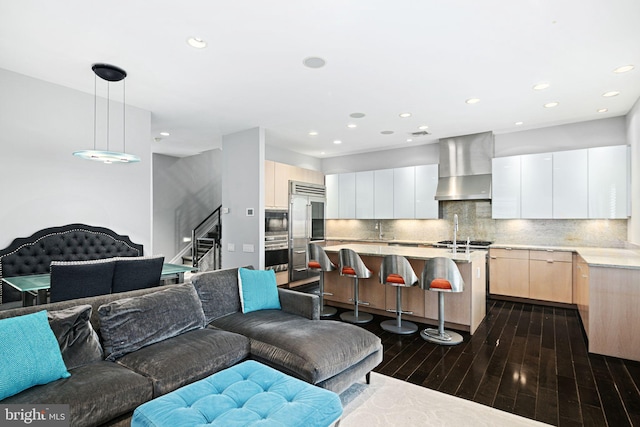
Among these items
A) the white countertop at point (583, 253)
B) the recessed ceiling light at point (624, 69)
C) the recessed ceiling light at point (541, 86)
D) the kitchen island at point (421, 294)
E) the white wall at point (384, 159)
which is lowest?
the kitchen island at point (421, 294)

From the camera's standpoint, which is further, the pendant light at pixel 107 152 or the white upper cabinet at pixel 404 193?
the white upper cabinet at pixel 404 193

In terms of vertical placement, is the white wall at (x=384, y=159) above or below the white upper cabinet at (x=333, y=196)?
above

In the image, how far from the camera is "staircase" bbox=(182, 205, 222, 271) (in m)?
7.62

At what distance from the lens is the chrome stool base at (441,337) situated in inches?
142

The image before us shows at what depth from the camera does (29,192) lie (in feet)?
11.8

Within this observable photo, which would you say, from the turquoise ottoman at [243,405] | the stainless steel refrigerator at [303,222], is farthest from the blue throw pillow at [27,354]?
the stainless steel refrigerator at [303,222]

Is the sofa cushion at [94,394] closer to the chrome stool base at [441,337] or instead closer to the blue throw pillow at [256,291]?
the blue throw pillow at [256,291]

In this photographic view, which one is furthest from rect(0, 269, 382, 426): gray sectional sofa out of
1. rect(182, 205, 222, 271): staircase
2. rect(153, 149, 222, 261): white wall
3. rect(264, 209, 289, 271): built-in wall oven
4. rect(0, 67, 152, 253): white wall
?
rect(153, 149, 222, 261): white wall

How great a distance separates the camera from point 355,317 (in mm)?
4422

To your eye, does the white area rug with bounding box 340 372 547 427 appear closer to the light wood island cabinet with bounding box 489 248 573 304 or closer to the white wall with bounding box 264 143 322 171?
the light wood island cabinet with bounding box 489 248 573 304

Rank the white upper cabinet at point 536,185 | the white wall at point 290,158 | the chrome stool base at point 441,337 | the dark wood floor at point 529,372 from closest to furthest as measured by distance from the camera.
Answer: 1. the dark wood floor at point 529,372
2. the chrome stool base at point 441,337
3. the white upper cabinet at point 536,185
4. the white wall at point 290,158

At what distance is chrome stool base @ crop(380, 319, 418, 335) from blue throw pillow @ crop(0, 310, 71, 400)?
3269 millimetres

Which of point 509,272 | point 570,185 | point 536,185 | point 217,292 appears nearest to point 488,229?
point 509,272

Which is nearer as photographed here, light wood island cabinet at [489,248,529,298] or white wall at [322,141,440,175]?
light wood island cabinet at [489,248,529,298]
